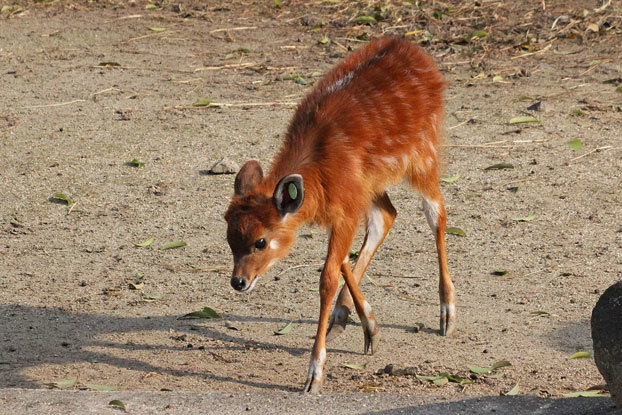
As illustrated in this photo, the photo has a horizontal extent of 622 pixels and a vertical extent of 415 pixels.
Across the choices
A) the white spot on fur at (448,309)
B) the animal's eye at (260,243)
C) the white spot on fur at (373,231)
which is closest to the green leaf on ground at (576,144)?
the white spot on fur at (373,231)

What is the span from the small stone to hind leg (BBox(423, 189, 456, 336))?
257cm

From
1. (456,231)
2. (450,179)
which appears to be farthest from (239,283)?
(450,179)

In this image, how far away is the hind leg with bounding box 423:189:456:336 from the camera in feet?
19.7

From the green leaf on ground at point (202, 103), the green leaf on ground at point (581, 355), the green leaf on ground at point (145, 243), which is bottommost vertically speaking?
the green leaf on ground at point (145, 243)

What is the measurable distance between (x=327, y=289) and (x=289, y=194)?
0.64 m

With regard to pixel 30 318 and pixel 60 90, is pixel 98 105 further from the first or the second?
pixel 30 318

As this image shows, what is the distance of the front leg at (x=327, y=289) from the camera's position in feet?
16.8

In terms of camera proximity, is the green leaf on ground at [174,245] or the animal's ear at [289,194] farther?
the green leaf on ground at [174,245]

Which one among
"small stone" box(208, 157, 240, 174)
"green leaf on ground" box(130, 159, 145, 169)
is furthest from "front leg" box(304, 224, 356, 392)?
"green leaf on ground" box(130, 159, 145, 169)

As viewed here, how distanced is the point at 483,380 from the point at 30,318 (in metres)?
2.97

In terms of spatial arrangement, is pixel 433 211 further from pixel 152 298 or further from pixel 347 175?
pixel 152 298

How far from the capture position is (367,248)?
627 cm

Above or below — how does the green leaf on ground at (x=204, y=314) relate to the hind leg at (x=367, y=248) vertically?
below

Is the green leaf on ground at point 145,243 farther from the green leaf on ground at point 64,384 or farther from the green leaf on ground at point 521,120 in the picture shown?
the green leaf on ground at point 521,120
